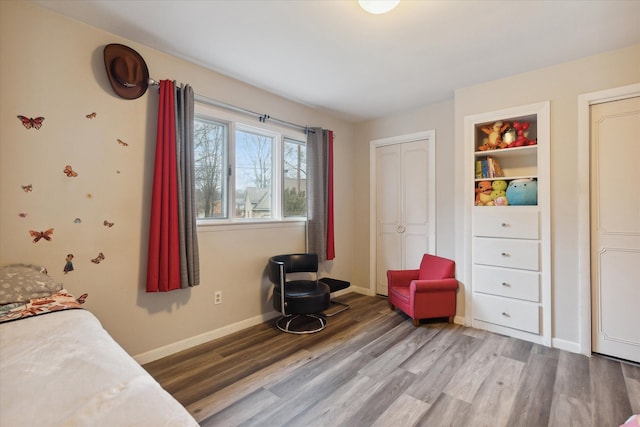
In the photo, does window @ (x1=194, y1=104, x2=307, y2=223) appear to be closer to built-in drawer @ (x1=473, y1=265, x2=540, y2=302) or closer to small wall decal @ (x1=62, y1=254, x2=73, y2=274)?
small wall decal @ (x1=62, y1=254, x2=73, y2=274)

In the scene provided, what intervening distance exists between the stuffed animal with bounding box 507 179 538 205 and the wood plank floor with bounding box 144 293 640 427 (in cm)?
132

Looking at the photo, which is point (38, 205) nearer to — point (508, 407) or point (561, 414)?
point (508, 407)

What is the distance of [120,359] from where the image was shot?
3.16 ft

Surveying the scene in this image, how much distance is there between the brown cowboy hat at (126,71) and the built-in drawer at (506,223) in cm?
324

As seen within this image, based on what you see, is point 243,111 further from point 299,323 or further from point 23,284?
point 299,323

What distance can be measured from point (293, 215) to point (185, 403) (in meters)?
2.19

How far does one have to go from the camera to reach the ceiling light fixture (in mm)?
1659

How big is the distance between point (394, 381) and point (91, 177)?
102 inches

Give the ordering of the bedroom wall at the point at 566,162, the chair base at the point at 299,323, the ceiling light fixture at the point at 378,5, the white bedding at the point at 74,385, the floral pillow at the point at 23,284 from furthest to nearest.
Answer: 1. the chair base at the point at 299,323
2. the bedroom wall at the point at 566,162
3. the ceiling light fixture at the point at 378,5
4. the floral pillow at the point at 23,284
5. the white bedding at the point at 74,385

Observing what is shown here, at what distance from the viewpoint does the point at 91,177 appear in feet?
6.70

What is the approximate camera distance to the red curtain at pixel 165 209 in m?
2.22

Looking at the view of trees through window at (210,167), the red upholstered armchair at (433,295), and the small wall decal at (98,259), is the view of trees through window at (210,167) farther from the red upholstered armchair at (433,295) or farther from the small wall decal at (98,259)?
the red upholstered armchair at (433,295)

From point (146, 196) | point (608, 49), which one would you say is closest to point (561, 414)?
point (608, 49)

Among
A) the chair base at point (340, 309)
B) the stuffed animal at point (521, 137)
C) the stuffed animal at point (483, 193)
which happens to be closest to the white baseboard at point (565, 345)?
the stuffed animal at point (483, 193)
